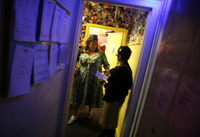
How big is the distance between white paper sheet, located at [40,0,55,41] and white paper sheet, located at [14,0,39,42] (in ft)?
0.26

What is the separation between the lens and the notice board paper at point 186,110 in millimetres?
471

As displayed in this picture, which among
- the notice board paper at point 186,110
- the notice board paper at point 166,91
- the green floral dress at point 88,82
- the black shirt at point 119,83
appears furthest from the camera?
the green floral dress at point 88,82

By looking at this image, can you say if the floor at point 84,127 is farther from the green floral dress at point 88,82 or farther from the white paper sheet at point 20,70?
the white paper sheet at point 20,70

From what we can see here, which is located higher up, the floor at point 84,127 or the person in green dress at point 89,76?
the person in green dress at point 89,76

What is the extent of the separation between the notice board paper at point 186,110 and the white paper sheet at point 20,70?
741mm

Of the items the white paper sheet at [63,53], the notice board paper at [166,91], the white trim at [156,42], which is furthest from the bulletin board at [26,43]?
the white trim at [156,42]

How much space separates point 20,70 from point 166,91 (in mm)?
748

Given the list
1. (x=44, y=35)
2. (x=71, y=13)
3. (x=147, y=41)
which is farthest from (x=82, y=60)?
(x=44, y=35)

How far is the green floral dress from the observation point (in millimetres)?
2174

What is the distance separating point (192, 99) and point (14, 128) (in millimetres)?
845

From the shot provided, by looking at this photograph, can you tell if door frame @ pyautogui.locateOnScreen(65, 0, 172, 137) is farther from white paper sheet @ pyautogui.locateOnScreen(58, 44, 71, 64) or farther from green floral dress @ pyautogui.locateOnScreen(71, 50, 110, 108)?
green floral dress @ pyautogui.locateOnScreen(71, 50, 110, 108)

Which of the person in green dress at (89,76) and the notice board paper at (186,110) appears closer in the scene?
the notice board paper at (186,110)

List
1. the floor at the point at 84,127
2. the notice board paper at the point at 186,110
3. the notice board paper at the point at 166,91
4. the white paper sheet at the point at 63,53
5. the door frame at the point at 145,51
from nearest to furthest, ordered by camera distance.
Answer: the notice board paper at the point at 186,110 < the notice board paper at the point at 166,91 < the white paper sheet at the point at 63,53 < the door frame at the point at 145,51 < the floor at the point at 84,127

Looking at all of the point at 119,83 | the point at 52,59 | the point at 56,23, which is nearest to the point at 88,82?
the point at 119,83
